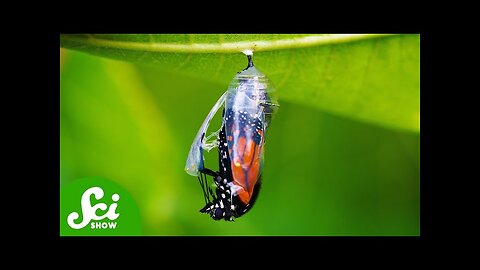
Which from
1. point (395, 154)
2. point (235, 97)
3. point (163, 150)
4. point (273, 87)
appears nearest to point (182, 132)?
point (163, 150)

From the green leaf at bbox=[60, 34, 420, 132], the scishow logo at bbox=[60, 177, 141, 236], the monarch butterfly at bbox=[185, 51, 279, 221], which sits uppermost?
the green leaf at bbox=[60, 34, 420, 132]

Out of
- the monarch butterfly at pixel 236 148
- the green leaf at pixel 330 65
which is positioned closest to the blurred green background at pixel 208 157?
the monarch butterfly at pixel 236 148

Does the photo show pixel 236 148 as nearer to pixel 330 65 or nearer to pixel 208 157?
pixel 208 157

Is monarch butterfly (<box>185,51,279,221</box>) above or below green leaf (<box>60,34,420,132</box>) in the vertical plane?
below

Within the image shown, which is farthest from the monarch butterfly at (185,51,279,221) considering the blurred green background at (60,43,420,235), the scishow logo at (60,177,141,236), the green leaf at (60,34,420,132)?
the scishow logo at (60,177,141,236)

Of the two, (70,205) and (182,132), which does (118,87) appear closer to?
(182,132)

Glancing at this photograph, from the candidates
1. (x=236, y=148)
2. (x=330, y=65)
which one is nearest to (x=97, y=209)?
(x=236, y=148)

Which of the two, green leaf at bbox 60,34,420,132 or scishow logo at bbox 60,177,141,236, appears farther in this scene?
scishow logo at bbox 60,177,141,236

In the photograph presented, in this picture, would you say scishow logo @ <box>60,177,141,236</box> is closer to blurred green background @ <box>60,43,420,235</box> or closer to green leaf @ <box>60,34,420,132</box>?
blurred green background @ <box>60,43,420,235</box>
